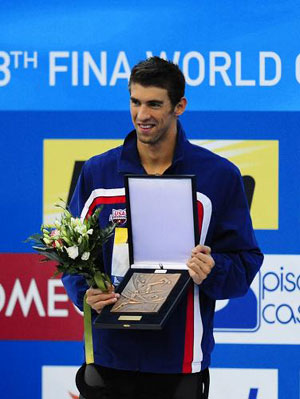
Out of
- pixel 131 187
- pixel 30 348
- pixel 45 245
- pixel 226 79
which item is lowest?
pixel 30 348

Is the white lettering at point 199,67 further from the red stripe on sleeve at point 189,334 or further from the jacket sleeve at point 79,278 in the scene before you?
the red stripe on sleeve at point 189,334

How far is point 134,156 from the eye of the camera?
7.52 ft

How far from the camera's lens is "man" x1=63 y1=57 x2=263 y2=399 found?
7.20ft

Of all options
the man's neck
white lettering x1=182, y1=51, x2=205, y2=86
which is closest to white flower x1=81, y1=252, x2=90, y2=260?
the man's neck

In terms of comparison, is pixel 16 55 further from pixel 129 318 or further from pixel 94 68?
pixel 129 318

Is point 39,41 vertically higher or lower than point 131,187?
higher

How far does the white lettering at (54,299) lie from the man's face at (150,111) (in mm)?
1193

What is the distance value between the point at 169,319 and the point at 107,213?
335mm

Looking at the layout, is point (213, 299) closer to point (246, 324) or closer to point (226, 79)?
point (246, 324)

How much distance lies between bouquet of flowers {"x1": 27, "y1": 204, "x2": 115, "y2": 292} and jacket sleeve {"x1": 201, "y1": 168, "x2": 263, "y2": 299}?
1.03 ft

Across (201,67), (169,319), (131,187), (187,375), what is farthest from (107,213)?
(201,67)

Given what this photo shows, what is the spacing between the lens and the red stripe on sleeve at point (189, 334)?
221 centimetres

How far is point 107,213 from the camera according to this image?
7.42 feet

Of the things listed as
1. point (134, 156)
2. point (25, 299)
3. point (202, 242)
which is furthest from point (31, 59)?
point (202, 242)
